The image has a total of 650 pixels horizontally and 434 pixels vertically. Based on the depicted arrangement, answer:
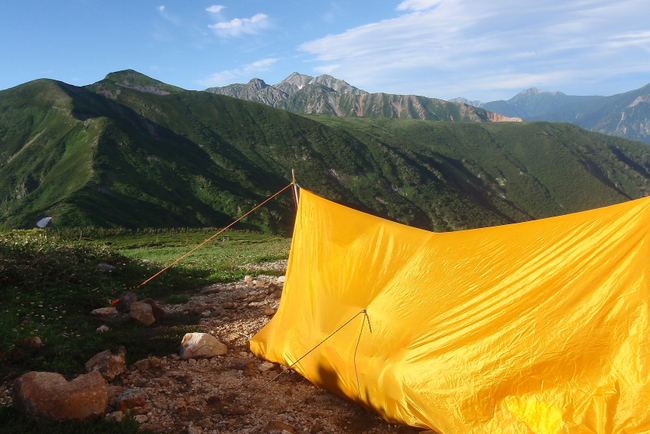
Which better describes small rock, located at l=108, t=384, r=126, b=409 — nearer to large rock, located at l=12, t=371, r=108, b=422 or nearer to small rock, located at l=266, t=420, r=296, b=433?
large rock, located at l=12, t=371, r=108, b=422

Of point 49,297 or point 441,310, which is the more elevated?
point 49,297

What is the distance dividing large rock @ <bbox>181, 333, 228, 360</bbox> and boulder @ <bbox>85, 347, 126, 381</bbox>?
119 cm

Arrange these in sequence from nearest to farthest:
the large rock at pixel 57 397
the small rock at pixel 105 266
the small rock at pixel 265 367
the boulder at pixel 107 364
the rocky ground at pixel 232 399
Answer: the large rock at pixel 57 397 < the rocky ground at pixel 232 399 < the boulder at pixel 107 364 < the small rock at pixel 265 367 < the small rock at pixel 105 266

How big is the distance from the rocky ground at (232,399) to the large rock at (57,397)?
1.26ft

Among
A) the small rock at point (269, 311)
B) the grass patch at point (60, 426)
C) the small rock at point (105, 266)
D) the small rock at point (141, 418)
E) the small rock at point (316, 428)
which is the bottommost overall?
the small rock at point (316, 428)

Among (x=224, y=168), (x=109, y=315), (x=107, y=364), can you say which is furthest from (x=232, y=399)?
(x=224, y=168)

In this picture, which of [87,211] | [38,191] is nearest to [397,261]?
[87,211]

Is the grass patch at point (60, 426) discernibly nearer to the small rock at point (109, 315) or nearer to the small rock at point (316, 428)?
the small rock at point (316, 428)

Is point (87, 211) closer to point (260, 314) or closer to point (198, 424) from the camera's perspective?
point (260, 314)

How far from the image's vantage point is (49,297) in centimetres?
1060

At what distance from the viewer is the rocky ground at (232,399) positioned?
6.32 meters

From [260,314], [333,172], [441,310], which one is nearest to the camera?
[441,310]

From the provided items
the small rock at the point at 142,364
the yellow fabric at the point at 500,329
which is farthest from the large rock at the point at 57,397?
the yellow fabric at the point at 500,329

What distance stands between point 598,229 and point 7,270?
13.0m
